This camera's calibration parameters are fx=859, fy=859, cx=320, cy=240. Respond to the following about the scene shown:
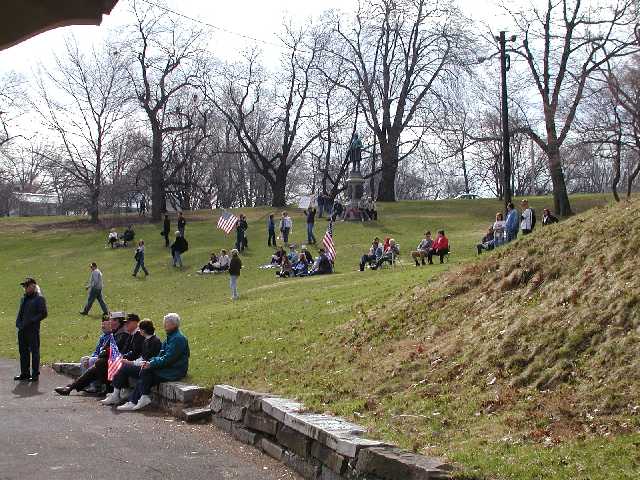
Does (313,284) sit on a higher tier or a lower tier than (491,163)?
lower

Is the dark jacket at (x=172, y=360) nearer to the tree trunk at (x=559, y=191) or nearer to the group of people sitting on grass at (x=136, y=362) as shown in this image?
the group of people sitting on grass at (x=136, y=362)

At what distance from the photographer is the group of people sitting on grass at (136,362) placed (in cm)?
1226

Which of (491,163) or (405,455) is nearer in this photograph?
(405,455)

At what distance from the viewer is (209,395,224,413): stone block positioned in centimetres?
1070

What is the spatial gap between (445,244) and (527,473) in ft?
63.2

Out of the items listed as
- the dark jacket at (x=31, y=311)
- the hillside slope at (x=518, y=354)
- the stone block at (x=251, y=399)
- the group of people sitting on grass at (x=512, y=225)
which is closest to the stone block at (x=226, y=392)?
the stone block at (x=251, y=399)

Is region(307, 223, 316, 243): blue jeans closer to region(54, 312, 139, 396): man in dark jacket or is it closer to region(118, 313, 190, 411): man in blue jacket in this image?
region(54, 312, 139, 396): man in dark jacket

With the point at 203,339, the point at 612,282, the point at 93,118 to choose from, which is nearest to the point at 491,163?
the point at 93,118

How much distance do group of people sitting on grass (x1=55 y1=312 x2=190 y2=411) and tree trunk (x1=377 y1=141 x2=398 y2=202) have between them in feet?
143

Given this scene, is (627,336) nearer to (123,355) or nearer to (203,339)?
(123,355)

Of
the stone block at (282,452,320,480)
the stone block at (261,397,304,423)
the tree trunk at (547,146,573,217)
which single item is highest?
the tree trunk at (547,146,573,217)

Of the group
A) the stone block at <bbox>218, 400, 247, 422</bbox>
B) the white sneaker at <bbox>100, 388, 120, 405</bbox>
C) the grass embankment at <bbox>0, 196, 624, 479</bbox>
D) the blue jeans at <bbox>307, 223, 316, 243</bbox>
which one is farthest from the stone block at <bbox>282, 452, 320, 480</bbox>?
the blue jeans at <bbox>307, 223, 316, 243</bbox>

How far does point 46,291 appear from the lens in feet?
102

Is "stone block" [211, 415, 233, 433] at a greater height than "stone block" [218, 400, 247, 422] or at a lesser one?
lesser
